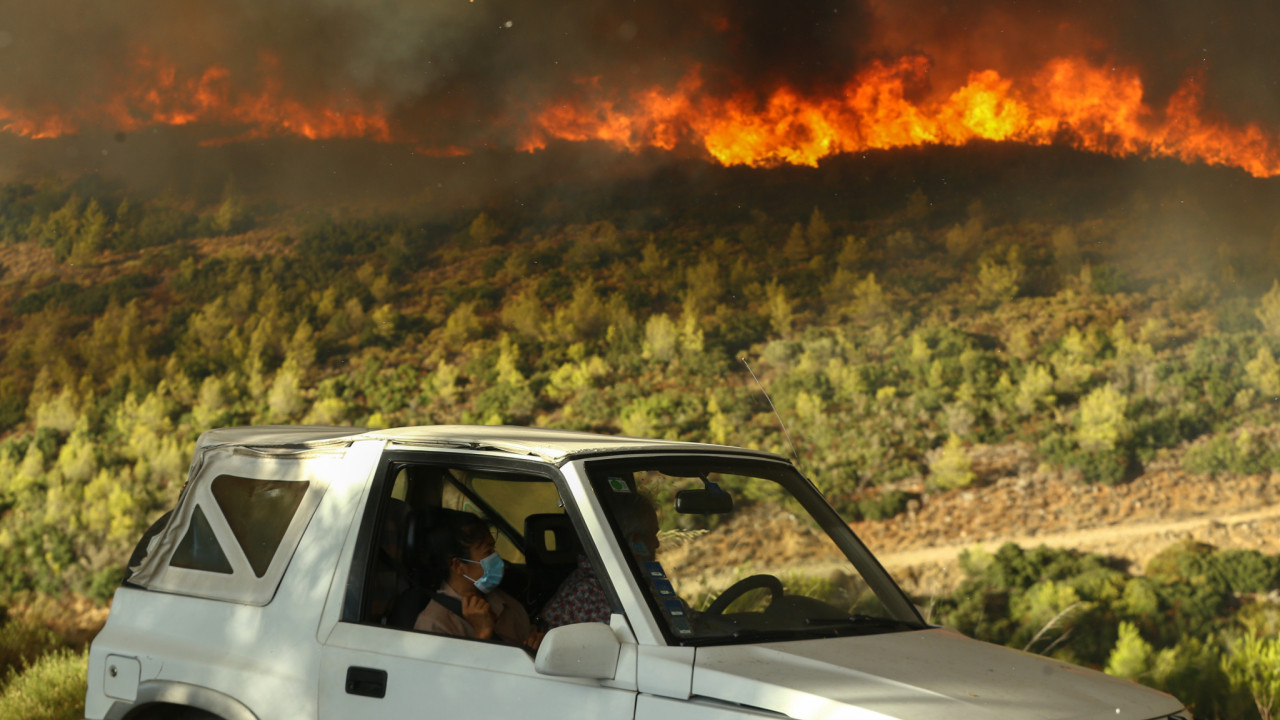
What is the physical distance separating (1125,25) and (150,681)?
50.2 feet

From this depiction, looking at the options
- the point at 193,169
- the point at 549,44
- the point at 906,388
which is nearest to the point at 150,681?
the point at 906,388

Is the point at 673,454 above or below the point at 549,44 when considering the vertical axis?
below

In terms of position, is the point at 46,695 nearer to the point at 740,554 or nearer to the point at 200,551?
the point at 200,551

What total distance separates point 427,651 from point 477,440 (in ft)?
2.02

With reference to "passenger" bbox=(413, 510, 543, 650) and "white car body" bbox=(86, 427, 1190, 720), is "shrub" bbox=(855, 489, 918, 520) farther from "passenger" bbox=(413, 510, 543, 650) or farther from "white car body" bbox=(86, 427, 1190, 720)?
"passenger" bbox=(413, 510, 543, 650)

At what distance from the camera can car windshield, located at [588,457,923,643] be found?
2.76 meters

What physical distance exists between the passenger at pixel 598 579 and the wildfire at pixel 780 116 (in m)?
13.9

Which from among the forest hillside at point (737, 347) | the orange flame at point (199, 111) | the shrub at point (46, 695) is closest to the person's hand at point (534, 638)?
the shrub at point (46, 695)

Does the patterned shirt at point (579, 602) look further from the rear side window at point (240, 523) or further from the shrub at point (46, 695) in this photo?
the shrub at point (46, 695)

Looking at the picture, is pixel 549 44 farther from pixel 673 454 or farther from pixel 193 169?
pixel 673 454

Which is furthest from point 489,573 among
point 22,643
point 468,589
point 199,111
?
point 199,111

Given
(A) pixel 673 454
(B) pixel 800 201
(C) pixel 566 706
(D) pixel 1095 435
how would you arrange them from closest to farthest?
(C) pixel 566 706 → (A) pixel 673 454 → (D) pixel 1095 435 → (B) pixel 800 201

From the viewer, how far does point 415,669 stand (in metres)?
2.80

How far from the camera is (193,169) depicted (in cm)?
1884
